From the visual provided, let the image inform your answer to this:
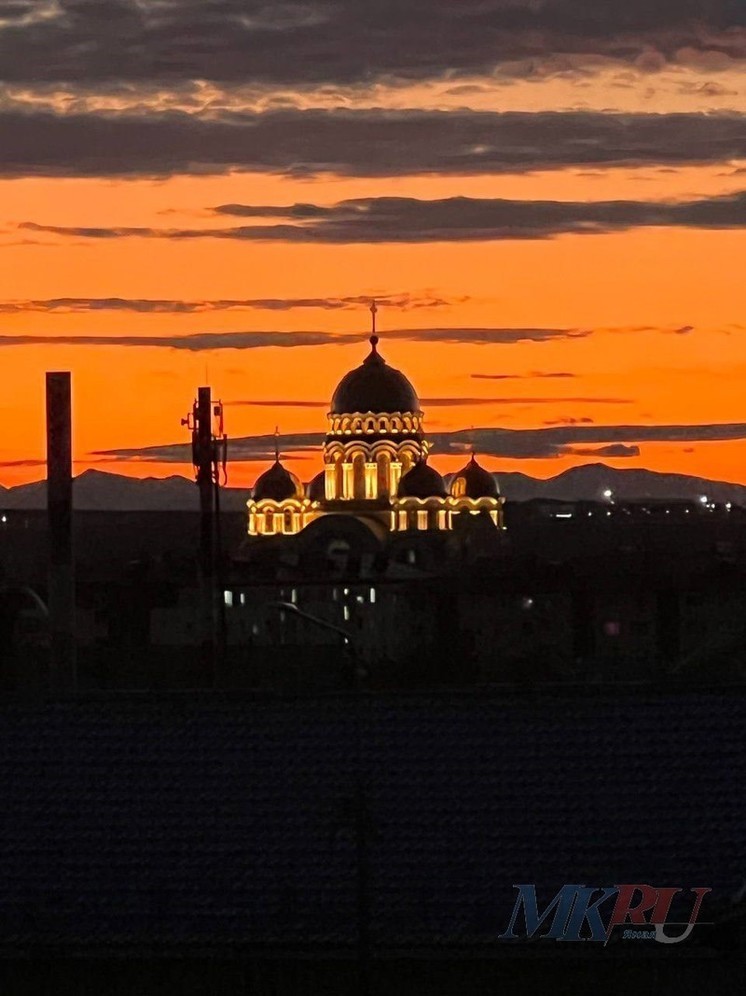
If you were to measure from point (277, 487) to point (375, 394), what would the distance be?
643 cm

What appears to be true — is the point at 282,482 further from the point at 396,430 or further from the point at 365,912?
the point at 365,912

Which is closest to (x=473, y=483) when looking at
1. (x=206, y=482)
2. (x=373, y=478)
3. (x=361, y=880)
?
(x=373, y=478)

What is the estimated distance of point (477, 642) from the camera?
59.7 meters

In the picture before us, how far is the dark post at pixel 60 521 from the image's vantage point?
110 ft

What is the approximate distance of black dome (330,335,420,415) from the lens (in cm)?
10425

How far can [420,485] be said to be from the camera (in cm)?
9988

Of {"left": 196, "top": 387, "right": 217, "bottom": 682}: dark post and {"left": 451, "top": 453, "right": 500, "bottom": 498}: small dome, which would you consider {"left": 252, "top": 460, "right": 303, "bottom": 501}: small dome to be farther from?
{"left": 196, "top": 387, "right": 217, "bottom": 682}: dark post

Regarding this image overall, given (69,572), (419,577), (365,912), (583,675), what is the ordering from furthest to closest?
(419,577), (583,675), (69,572), (365,912)

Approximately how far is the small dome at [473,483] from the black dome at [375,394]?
14.9ft

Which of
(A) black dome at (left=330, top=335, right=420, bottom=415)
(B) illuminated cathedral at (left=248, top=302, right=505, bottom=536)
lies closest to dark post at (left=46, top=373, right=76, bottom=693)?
(B) illuminated cathedral at (left=248, top=302, right=505, bottom=536)

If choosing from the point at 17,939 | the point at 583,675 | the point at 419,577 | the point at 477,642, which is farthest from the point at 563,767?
the point at 419,577

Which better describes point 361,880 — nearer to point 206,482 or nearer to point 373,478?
point 206,482

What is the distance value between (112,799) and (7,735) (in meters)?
1.23

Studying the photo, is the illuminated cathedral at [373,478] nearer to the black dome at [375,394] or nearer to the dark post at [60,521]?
the black dome at [375,394]
